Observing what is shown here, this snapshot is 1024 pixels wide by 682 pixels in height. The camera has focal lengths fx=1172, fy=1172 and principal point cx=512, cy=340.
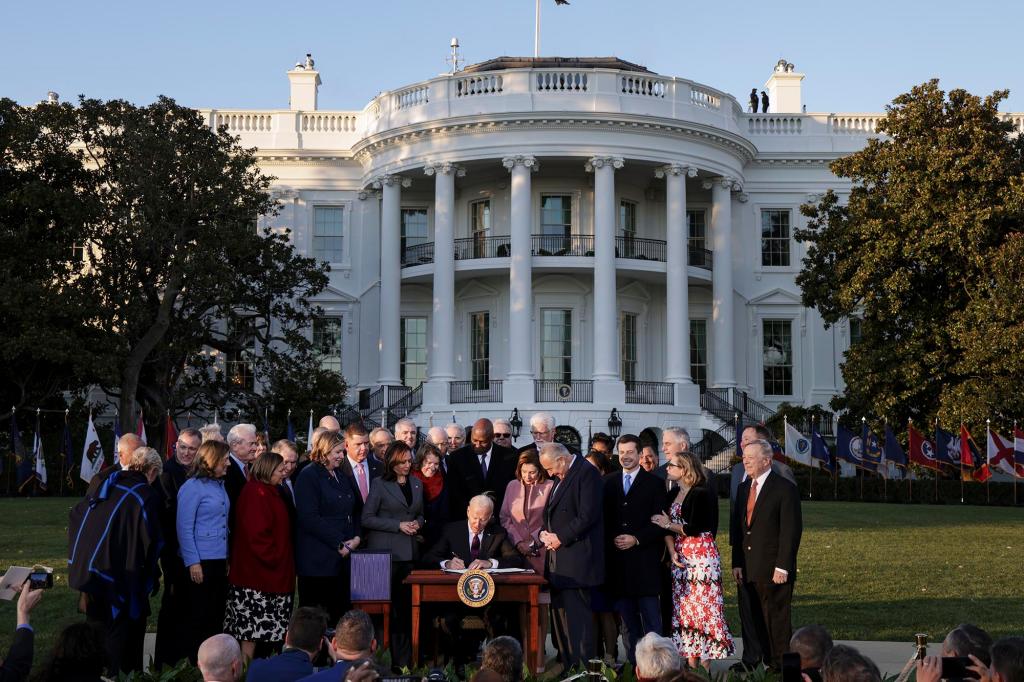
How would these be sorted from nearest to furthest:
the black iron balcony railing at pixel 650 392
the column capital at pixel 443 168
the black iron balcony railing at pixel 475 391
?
the black iron balcony railing at pixel 475 391 → the black iron balcony railing at pixel 650 392 → the column capital at pixel 443 168

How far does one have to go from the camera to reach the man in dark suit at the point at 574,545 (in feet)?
29.5

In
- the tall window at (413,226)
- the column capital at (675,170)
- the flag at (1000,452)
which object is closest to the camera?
the flag at (1000,452)

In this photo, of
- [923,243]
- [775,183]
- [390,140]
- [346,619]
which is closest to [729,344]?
[775,183]

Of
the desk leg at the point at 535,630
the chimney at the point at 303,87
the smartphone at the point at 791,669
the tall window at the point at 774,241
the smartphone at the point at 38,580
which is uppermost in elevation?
the chimney at the point at 303,87

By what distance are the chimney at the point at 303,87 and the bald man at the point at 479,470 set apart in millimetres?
32346

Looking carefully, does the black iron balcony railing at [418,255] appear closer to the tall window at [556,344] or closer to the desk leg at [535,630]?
the tall window at [556,344]

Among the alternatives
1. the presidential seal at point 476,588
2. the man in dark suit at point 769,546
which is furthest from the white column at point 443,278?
the presidential seal at point 476,588

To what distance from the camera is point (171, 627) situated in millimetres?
8750

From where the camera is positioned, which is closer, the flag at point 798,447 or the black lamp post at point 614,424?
the flag at point 798,447

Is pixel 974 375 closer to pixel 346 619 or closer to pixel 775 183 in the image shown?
pixel 775 183

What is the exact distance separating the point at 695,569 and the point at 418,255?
28840mm

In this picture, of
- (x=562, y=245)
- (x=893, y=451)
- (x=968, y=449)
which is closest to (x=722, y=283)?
(x=562, y=245)

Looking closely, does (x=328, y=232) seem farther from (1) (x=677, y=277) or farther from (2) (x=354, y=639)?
(2) (x=354, y=639)

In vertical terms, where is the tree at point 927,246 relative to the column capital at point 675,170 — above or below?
below
